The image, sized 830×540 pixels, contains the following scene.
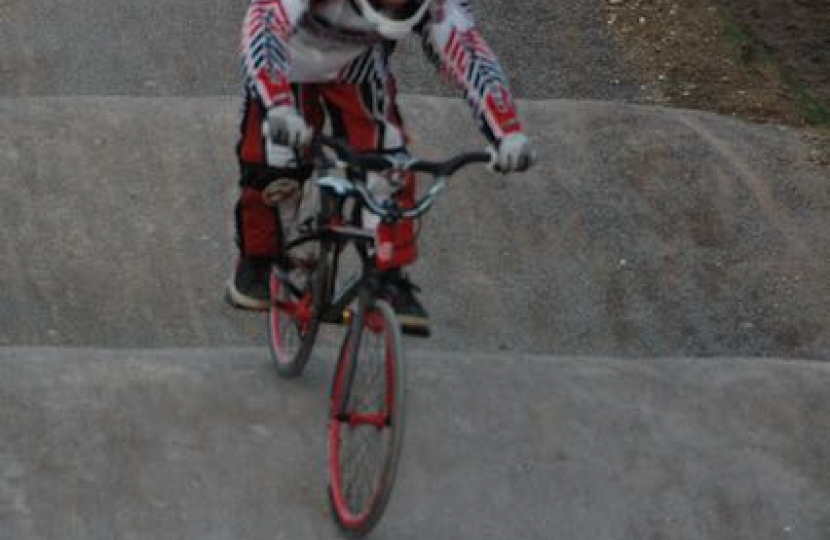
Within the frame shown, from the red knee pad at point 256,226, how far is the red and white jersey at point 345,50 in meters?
0.48

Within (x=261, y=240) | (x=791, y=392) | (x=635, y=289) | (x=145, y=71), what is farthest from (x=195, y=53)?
(x=791, y=392)

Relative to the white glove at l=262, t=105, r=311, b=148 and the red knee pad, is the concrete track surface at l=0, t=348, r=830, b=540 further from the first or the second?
the white glove at l=262, t=105, r=311, b=148

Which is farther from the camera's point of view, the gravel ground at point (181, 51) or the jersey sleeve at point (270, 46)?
the gravel ground at point (181, 51)

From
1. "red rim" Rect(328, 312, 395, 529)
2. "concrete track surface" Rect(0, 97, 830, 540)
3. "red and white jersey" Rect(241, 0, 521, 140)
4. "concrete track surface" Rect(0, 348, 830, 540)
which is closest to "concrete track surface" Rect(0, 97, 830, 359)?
"concrete track surface" Rect(0, 97, 830, 540)

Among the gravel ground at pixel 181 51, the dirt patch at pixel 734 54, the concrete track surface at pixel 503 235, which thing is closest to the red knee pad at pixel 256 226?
the concrete track surface at pixel 503 235

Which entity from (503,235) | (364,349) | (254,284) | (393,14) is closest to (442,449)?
(364,349)

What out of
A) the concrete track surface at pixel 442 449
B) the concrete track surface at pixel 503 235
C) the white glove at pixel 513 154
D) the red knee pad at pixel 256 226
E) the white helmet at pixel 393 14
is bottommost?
the concrete track surface at pixel 503 235

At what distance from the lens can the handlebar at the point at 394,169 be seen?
4.68 m

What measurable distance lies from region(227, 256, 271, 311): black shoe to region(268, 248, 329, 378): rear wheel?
33 millimetres

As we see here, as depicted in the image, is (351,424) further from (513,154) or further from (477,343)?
(477,343)

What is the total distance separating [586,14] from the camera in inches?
440

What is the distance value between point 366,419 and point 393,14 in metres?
1.19

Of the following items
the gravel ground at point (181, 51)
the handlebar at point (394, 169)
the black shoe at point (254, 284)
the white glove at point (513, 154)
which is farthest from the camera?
the gravel ground at point (181, 51)

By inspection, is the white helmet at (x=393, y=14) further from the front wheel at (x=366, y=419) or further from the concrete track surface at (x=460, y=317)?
the concrete track surface at (x=460, y=317)
